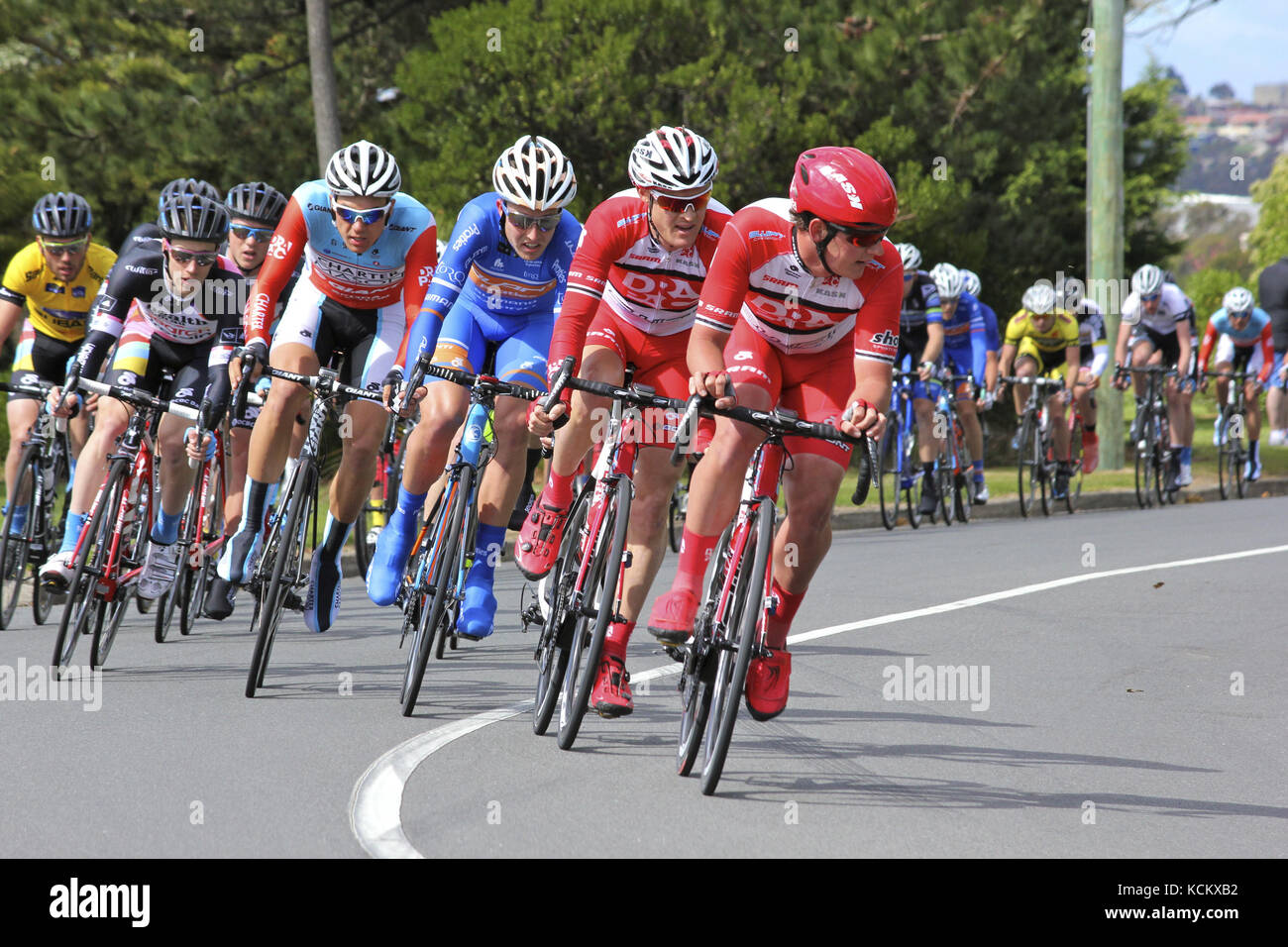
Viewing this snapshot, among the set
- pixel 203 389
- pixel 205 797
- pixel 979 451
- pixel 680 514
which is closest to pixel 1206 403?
pixel 979 451

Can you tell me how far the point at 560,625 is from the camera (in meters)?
6.41

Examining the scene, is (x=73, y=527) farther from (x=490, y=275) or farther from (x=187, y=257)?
(x=490, y=275)

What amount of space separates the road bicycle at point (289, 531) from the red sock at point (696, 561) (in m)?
1.91

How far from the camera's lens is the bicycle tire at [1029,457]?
1722cm

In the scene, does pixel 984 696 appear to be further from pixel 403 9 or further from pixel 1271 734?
pixel 403 9

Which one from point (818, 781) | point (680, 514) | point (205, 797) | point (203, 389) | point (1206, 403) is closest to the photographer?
point (205, 797)

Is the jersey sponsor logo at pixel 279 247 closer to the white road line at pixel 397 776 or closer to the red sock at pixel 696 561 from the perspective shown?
the white road line at pixel 397 776

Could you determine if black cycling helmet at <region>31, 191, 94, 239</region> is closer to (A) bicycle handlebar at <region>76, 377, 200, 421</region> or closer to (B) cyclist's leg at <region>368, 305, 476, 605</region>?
(A) bicycle handlebar at <region>76, 377, 200, 421</region>

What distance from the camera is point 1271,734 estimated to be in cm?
693

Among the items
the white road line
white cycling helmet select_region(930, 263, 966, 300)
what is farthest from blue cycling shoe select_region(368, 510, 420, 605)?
white cycling helmet select_region(930, 263, 966, 300)

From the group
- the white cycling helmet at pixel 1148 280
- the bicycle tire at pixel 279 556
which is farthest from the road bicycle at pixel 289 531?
the white cycling helmet at pixel 1148 280

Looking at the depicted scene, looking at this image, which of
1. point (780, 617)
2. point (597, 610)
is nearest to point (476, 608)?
point (597, 610)

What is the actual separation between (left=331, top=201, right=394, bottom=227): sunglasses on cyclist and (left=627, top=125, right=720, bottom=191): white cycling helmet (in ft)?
5.93

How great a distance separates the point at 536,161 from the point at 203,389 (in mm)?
2891
